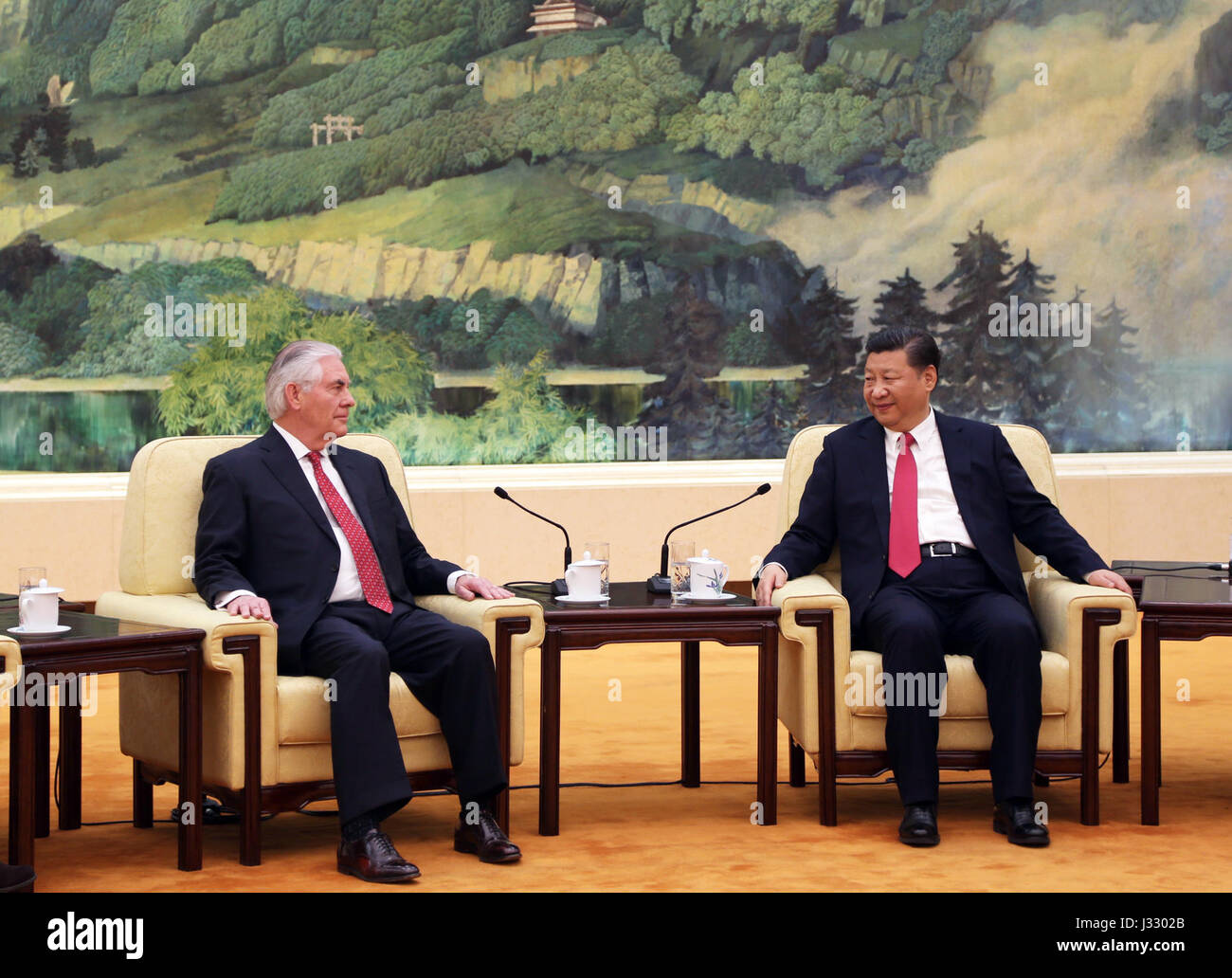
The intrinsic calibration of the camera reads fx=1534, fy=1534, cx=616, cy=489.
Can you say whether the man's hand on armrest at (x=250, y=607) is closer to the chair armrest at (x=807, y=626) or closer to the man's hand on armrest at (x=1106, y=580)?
the chair armrest at (x=807, y=626)

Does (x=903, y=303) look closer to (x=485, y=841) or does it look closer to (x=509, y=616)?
(x=509, y=616)

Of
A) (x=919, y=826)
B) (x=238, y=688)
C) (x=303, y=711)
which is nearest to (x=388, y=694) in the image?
(x=303, y=711)

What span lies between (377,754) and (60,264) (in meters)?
4.73

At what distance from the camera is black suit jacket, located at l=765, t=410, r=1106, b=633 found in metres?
3.77

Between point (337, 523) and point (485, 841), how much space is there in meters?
0.84

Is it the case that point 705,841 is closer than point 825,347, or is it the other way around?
point 705,841

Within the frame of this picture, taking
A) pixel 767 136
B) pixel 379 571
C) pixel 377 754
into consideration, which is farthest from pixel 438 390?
pixel 377 754

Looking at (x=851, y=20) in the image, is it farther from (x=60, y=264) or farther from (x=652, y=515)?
(x=60, y=264)

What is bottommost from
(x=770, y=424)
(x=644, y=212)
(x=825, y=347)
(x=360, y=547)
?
(x=360, y=547)

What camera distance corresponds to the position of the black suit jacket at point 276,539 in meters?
3.40

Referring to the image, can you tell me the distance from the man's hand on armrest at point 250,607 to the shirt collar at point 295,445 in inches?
17.8

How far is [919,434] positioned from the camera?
3963mm

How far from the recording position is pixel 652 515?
7.37 metres

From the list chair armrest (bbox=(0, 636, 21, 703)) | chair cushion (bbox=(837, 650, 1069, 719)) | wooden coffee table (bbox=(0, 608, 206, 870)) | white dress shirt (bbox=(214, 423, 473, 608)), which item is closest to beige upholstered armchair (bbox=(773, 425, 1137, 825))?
chair cushion (bbox=(837, 650, 1069, 719))
